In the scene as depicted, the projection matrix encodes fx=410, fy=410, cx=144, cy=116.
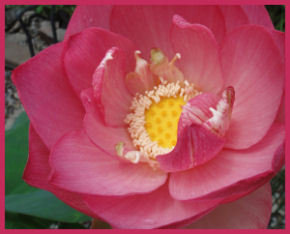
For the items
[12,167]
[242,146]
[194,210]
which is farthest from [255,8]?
[12,167]

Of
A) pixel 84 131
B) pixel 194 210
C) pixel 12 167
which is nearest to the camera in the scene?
pixel 194 210

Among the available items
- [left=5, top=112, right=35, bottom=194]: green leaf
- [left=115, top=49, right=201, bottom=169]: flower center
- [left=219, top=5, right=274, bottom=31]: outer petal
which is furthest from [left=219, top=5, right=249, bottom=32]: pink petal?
[left=5, top=112, right=35, bottom=194]: green leaf

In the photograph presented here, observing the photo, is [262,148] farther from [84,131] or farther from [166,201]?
[84,131]

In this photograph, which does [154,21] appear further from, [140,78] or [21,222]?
[21,222]

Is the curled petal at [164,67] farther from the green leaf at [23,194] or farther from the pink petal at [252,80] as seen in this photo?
the green leaf at [23,194]

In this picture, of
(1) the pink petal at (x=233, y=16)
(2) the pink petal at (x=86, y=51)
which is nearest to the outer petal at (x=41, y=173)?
(2) the pink petal at (x=86, y=51)
